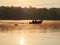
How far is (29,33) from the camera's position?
479 centimetres

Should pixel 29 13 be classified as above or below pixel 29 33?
above

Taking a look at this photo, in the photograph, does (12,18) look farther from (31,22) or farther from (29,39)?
(29,39)

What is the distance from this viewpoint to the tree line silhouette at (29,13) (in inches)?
217

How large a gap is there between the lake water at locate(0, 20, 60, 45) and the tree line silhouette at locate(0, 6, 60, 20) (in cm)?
15

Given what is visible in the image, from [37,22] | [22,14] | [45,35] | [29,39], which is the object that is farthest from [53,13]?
[29,39]

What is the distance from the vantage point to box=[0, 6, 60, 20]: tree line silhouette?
18.1 ft

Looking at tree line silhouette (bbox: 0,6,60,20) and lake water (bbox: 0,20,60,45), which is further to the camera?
tree line silhouette (bbox: 0,6,60,20)

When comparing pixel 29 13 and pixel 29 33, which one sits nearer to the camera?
pixel 29 33

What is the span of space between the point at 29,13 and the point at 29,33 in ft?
3.01

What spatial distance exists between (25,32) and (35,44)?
3.43 feet

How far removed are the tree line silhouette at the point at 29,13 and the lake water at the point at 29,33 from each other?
0.50 ft

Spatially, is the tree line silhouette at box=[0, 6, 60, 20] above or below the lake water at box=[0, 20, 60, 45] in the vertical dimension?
above

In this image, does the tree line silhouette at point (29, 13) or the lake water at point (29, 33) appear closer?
the lake water at point (29, 33)

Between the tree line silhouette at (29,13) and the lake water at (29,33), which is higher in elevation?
the tree line silhouette at (29,13)
